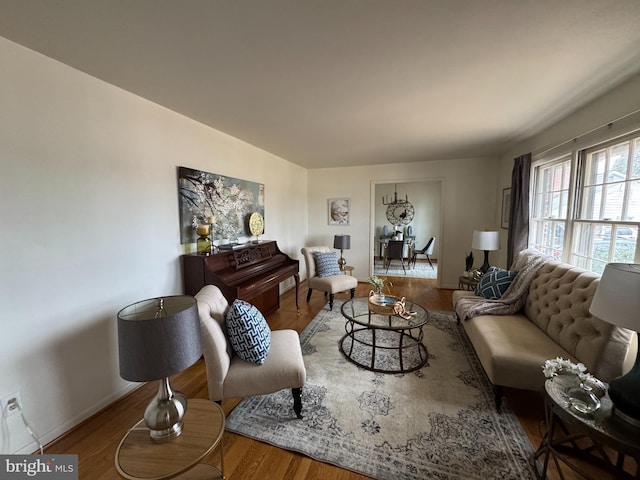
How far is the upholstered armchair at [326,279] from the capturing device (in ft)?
12.2

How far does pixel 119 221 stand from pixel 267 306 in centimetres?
206

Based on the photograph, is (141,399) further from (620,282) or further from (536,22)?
(536,22)

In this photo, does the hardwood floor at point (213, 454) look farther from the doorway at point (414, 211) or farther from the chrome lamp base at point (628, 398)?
the doorway at point (414, 211)

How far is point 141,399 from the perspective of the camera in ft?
6.60

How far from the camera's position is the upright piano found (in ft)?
8.29

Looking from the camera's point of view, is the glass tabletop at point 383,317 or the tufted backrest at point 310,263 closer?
the glass tabletop at point 383,317

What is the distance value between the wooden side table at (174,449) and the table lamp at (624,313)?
178cm

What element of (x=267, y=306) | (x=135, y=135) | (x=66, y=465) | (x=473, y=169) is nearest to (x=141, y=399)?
(x=66, y=465)

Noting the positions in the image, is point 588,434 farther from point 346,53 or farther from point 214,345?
point 346,53

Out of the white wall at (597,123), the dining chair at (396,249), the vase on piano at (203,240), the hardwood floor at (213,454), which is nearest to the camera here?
the hardwood floor at (213,454)

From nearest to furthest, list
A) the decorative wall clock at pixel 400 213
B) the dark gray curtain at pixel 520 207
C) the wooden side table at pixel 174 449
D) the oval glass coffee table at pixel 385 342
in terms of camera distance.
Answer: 1. the wooden side table at pixel 174 449
2. the oval glass coffee table at pixel 385 342
3. the dark gray curtain at pixel 520 207
4. the decorative wall clock at pixel 400 213

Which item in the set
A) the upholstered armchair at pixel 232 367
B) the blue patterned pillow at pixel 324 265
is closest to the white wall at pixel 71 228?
the upholstered armchair at pixel 232 367

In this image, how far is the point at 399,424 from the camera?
5.63 feet

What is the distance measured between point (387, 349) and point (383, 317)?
1.05 feet
